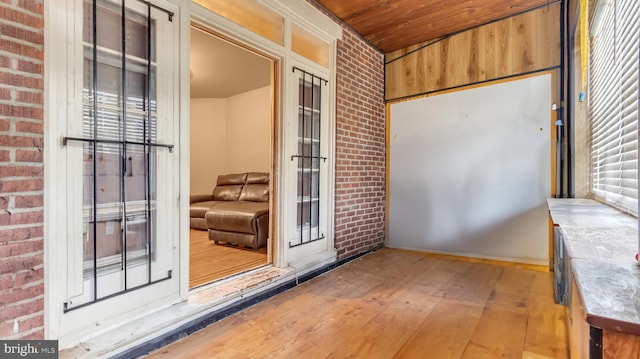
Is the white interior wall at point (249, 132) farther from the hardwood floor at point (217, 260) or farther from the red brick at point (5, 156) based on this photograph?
the red brick at point (5, 156)

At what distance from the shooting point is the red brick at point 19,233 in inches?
52.7

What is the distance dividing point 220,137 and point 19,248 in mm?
5641

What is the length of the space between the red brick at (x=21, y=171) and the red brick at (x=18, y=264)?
37 centimetres

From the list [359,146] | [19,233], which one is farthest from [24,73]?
[359,146]

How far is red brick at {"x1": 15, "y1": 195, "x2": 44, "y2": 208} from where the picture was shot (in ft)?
4.56

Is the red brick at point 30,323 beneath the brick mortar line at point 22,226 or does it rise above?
beneath

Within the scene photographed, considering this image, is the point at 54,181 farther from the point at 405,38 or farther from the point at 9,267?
the point at 405,38

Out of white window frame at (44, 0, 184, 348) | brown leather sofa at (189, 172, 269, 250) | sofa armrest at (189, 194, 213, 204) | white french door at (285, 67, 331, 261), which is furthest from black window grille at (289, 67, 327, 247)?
sofa armrest at (189, 194, 213, 204)

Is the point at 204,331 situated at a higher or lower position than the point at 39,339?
lower

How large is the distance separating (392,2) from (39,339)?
12.0ft

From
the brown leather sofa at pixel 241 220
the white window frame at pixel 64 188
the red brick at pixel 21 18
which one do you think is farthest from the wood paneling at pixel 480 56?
the red brick at pixel 21 18

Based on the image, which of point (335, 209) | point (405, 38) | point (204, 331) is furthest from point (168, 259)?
point (405, 38)

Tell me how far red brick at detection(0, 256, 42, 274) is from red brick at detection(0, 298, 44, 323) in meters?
0.16

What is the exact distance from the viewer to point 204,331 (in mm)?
2010
